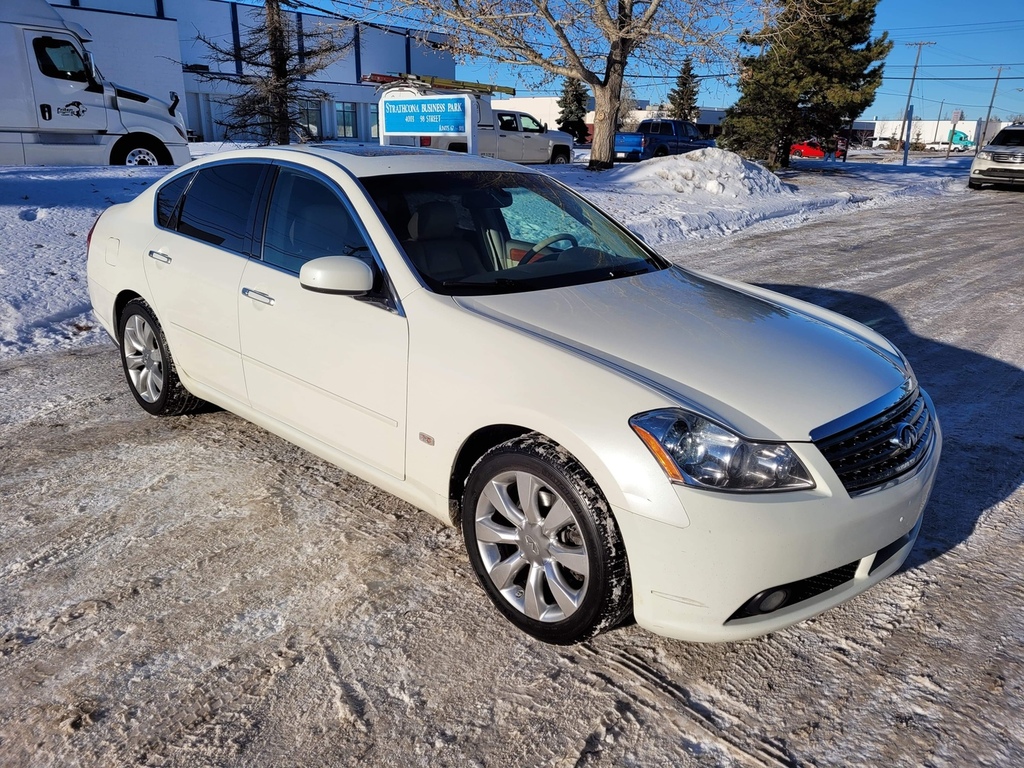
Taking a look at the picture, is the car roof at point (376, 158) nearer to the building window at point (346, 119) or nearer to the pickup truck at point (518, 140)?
the pickup truck at point (518, 140)

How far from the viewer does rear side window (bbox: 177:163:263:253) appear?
4.01 metres

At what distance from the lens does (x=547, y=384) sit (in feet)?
8.82

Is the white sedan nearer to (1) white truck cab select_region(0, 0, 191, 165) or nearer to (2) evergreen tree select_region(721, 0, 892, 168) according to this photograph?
(1) white truck cab select_region(0, 0, 191, 165)

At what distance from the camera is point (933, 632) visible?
290cm

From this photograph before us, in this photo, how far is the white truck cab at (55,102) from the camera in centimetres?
1385

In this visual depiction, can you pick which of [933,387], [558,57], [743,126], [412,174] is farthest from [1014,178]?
[412,174]

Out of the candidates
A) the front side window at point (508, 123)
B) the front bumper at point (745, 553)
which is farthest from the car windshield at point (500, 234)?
the front side window at point (508, 123)

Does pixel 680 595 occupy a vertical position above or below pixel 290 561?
above

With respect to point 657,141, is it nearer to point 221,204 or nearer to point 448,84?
point 448,84

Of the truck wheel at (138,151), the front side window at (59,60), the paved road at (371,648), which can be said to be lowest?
the paved road at (371,648)

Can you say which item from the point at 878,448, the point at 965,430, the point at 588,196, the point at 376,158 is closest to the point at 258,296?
the point at 376,158

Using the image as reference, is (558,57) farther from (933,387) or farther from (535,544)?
(535,544)

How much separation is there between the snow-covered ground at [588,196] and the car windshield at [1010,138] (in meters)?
1.63

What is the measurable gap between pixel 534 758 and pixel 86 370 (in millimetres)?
4618
